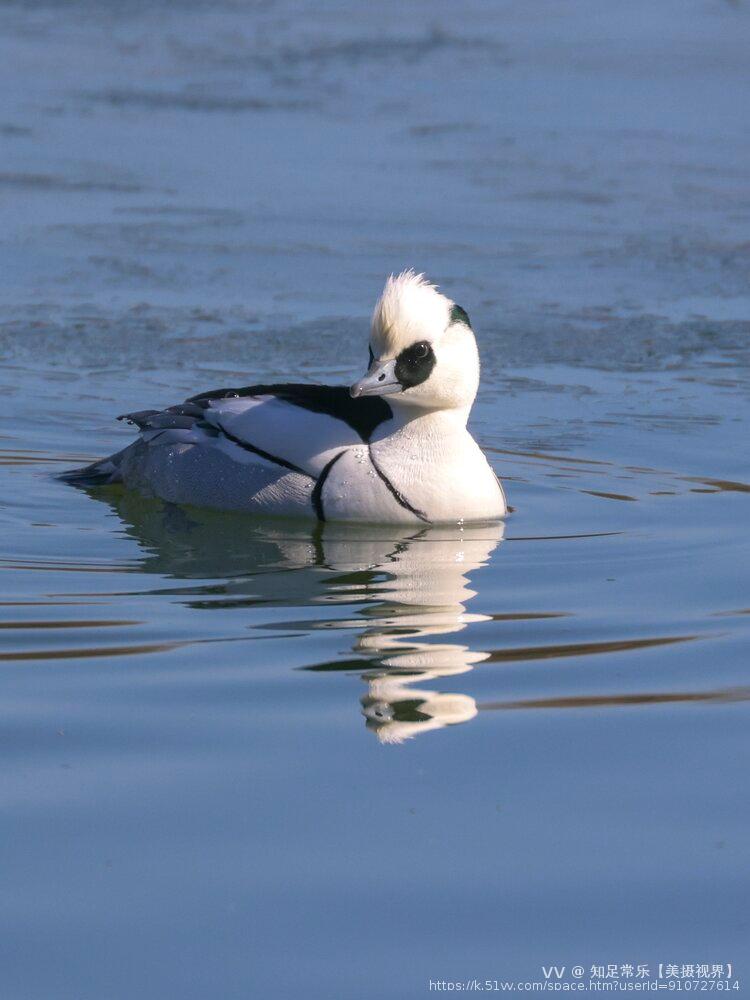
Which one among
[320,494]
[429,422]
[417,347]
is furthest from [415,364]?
[320,494]

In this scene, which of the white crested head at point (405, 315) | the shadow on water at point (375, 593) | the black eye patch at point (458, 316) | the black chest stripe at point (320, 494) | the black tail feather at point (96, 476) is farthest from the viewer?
the black tail feather at point (96, 476)

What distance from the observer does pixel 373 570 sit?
7172mm

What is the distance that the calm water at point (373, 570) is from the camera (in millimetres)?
3961

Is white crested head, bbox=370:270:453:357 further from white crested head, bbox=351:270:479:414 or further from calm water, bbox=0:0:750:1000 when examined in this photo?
calm water, bbox=0:0:750:1000

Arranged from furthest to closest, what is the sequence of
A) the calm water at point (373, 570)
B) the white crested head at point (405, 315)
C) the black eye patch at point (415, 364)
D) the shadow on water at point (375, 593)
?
the black eye patch at point (415, 364) < the white crested head at point (405, 315) < the shadow on water at point (375, 593) < the calm water at point (373, 570)

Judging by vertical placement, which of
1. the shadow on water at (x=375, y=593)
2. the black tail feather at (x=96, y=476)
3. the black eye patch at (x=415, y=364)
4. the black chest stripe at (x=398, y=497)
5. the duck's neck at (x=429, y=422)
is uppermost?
the black eye patch at (x=415, y=364)

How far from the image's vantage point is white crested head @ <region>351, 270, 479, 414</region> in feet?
25.0

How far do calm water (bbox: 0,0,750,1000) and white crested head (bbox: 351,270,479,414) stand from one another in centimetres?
66

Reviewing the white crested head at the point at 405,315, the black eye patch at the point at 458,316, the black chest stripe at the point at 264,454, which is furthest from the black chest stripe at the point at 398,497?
the black eye patch at the point at 458,316

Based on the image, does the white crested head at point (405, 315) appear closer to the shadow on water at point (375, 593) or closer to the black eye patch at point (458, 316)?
the black eye patch at point (458, 316)

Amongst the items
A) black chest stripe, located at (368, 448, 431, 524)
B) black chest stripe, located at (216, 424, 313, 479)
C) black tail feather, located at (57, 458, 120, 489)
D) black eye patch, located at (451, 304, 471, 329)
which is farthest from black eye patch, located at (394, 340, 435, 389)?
black tail feather, located at (57, 458, 120, 489)

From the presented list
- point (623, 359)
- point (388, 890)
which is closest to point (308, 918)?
point (388, 890)

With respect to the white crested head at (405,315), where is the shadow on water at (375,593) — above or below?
below

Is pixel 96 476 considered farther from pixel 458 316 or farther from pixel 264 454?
pixel 458 316
